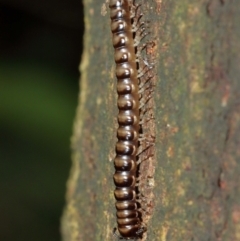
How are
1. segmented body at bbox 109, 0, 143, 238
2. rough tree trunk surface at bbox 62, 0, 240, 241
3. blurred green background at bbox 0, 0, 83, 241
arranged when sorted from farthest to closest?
blurred green background at bbox 0, 0, 83, 241
segmented body at bbox 109, 0, 143, 238
rough tree trunk surface at bbox 62, 0, 240, 241

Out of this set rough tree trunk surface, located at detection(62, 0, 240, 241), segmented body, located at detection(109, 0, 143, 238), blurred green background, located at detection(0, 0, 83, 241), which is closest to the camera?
rough tree trunk surface, located at detection(62, 0, 240, 241)

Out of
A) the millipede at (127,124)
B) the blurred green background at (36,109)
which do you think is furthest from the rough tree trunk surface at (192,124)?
the blurred green background at (36,109)

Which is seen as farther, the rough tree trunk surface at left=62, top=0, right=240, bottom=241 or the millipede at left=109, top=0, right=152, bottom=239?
the millipede at left=109, top=0, right=152, bottom=239

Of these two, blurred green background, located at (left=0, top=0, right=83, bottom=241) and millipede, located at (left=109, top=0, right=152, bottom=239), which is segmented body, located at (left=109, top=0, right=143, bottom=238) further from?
blurred green background, located at (left=0, top=0, right=83, bottom=241)

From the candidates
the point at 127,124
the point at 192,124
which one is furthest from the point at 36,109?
the point at 192,124

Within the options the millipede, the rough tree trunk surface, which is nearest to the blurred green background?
the rough tree trunk surface

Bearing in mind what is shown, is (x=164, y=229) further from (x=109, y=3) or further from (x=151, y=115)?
(x=109, y=3)

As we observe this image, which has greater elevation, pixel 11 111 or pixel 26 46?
pixel 26 46

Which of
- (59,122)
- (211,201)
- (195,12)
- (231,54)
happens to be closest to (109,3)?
(195,12)
